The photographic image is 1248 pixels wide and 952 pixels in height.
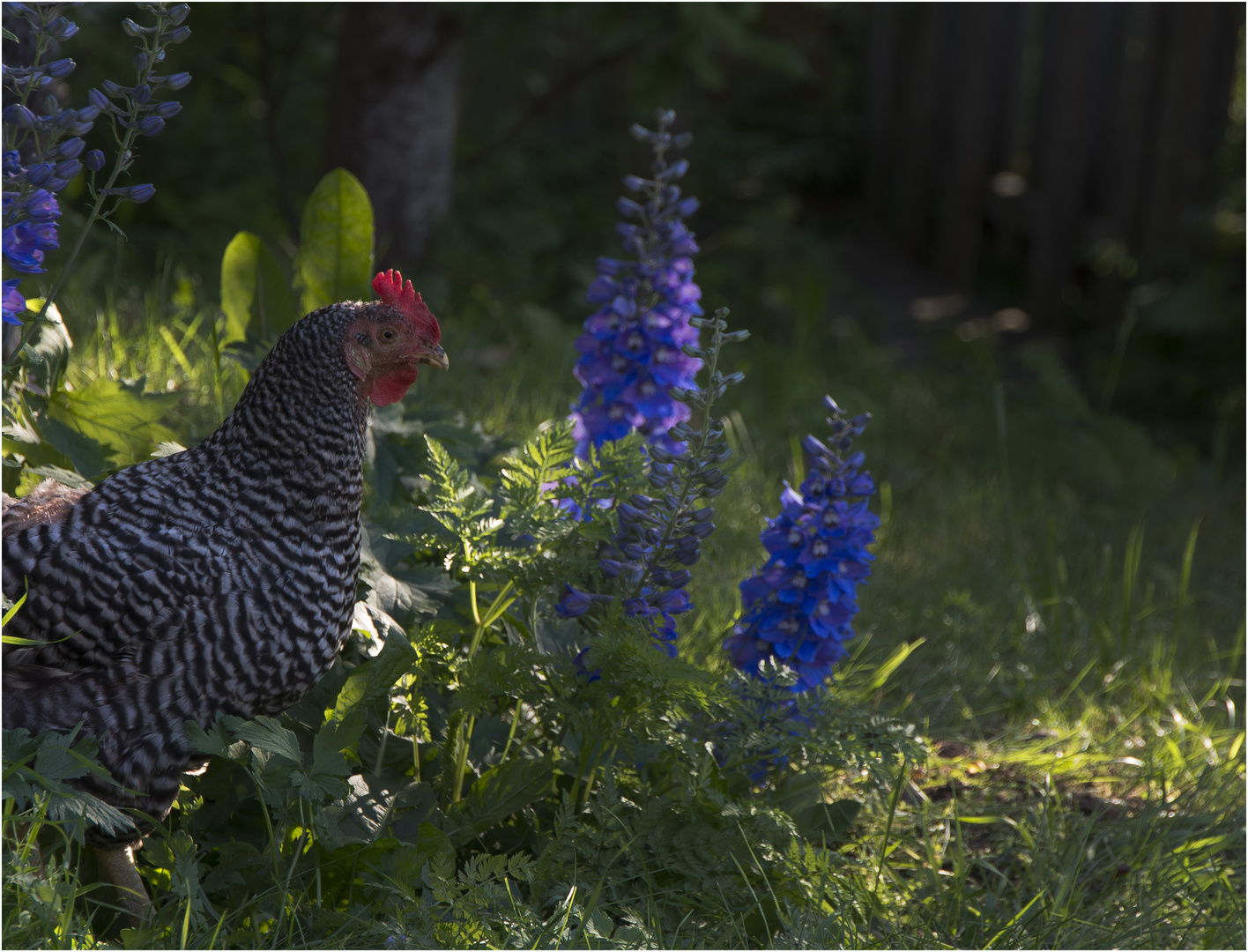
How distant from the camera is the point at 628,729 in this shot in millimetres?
1973

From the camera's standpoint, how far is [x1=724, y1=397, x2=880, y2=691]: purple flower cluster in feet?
6.97

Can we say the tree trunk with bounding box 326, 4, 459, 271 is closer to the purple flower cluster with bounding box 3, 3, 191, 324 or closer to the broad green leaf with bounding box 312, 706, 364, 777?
the purple flower cluster with bounding box 3, 3, 191, 324

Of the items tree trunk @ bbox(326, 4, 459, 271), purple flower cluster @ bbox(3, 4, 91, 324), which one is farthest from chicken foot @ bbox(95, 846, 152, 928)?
tree trunk @ bbox(326, 4, 459, 271)

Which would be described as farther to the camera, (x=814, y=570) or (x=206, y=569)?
(x=814, y=570)

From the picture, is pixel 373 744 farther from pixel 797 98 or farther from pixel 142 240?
pixel 797 98

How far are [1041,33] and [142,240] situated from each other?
22.5 ft

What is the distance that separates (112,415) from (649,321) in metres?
1.23

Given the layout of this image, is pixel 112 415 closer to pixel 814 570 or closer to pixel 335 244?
pixel 335 244

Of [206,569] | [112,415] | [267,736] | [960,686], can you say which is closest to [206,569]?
[206,569]

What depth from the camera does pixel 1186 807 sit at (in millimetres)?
2510

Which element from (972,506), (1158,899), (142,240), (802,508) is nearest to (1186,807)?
(1158,899)

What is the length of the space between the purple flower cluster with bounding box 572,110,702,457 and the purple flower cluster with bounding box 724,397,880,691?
0.37 meters

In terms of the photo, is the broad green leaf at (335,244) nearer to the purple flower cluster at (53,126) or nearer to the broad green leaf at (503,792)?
the purple flower cluster at (53,126)

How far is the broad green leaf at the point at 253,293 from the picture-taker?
2.63 m
